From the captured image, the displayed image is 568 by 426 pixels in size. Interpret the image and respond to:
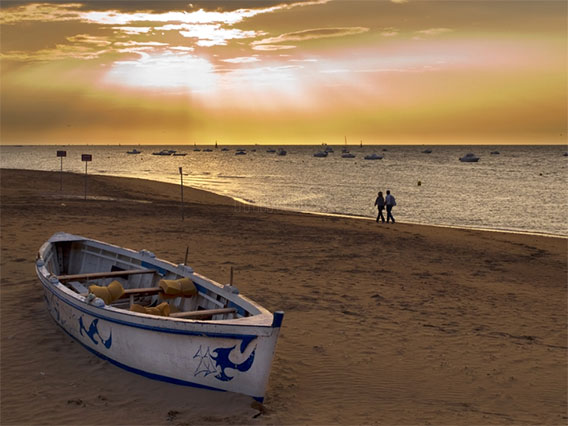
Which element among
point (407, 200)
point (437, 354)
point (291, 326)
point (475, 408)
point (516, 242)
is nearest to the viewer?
point (475, 408)

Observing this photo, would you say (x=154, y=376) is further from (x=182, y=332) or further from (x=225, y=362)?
(x=225, y=362)

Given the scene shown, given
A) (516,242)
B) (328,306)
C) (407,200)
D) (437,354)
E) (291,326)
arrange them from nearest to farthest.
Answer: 1. (437,354)
2. (291,326)
3. (328,306)
4. (516,242)
5. (407,200)

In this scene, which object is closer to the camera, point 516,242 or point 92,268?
point 92,268

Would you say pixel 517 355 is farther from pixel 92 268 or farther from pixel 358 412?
pixel 92 268

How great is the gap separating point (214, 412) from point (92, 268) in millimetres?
7768

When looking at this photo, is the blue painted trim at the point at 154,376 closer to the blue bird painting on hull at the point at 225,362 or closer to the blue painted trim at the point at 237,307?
the blue bird painting on hull at the point at 225,362

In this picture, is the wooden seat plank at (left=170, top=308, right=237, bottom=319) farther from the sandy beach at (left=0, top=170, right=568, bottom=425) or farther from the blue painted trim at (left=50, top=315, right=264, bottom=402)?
the sandy beach at (left=0, top=170, right=568, bottom=425)

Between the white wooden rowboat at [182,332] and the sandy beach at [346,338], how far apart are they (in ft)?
0.99

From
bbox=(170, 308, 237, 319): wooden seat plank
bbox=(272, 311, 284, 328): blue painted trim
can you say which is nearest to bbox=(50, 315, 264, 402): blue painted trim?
bbox=(170, 308, 237, 319): wooden seat plank

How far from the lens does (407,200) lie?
50750 mm

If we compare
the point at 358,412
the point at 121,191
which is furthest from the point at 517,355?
the point at 121,191

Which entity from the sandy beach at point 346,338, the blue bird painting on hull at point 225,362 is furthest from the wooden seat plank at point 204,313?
the blue bird painting on hull at point 225,362

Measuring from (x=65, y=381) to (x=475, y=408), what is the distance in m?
6.52

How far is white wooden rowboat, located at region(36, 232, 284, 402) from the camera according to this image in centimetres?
725
